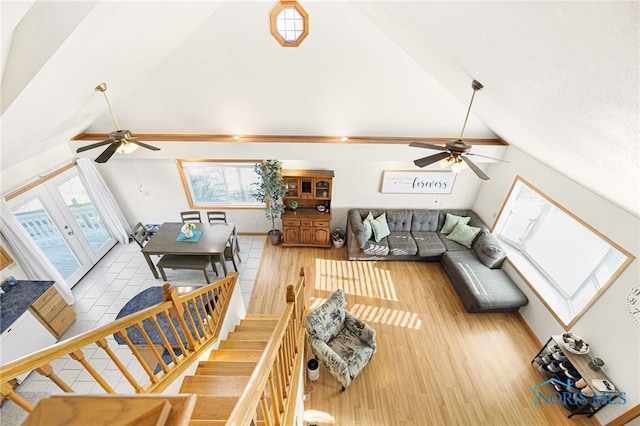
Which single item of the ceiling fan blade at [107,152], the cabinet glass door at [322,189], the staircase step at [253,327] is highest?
the ceiling fan blade at [107,152]

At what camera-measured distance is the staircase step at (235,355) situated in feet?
9.40

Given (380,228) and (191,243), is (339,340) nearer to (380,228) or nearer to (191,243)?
(380,228)

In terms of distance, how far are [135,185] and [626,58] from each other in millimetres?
7105

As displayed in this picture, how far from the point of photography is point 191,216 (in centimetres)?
623

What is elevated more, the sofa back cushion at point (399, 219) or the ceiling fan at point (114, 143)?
the ceiling fan at point (114, 143)

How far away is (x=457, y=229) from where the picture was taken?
5.65 meters

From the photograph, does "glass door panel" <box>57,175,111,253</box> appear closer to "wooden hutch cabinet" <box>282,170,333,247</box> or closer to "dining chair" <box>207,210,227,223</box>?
"dining chair" <box>207,210,227,223</box>

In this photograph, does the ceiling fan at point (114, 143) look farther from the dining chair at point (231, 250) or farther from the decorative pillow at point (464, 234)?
the decorative pillow at point (464, 234)

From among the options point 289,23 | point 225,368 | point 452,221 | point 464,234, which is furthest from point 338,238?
point 289,23

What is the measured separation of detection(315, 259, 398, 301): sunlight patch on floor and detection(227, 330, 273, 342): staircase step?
1614 mm

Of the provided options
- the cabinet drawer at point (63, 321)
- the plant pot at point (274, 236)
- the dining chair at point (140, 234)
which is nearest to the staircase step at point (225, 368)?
the cabinet drawer at point (63, 321)

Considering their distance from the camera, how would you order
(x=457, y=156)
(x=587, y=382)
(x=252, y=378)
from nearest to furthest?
(x=252, y=378) < (x=457, y=156) < (x=587, y=382)

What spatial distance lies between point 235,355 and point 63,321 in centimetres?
329

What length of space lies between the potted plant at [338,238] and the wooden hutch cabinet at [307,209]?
135 millimetres
